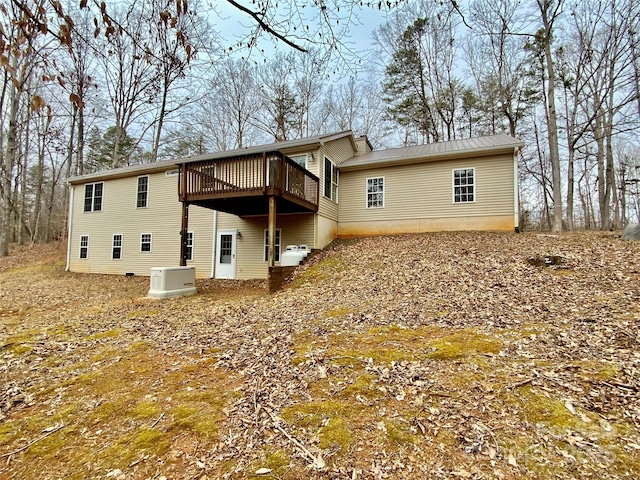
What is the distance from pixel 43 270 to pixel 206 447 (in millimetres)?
18518

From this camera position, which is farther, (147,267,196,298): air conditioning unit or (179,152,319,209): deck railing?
(179,152,319,209): deck railing

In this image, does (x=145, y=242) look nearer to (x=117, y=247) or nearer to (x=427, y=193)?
(x=117, y=247)

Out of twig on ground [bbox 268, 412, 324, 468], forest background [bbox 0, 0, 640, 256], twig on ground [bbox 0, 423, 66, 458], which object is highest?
forest background [bbox 0, 0, 640, 256]

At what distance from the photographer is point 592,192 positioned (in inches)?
925

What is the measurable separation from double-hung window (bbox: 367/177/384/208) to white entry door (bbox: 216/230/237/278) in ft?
19.3

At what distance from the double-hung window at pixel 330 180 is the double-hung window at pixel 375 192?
4.64 ft

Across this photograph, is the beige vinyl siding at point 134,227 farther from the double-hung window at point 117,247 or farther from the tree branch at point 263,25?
the tree branch at point 263,25

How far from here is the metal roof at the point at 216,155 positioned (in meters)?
11.1

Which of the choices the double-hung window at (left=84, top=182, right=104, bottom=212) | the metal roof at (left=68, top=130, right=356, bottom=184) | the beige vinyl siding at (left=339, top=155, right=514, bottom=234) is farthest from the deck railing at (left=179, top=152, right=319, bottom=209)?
the double-hung window at (left=84, top=182, right=104, bottom=212)

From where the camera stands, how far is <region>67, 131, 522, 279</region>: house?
398 inches

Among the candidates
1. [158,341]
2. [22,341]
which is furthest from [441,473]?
[22,341]

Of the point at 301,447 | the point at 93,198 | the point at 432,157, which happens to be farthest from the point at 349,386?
the point at 93,198

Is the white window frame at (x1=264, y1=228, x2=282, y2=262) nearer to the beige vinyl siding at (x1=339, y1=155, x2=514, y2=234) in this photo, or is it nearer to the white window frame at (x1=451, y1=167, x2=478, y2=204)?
the beige vinyl siding at (x1=339, y1=155, x2=514, y2=234)

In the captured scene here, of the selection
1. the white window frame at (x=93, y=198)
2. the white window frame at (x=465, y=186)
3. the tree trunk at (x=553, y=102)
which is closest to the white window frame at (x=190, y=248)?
the white window frame at (x=93, y=198)
